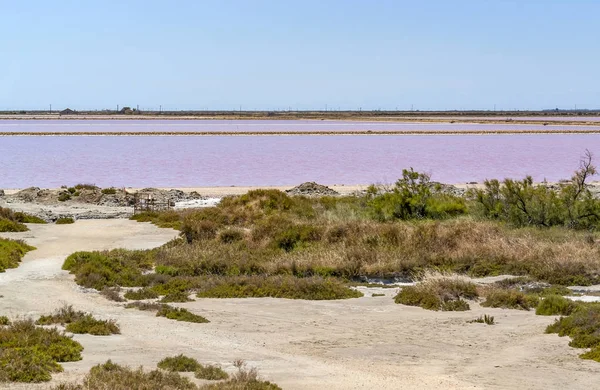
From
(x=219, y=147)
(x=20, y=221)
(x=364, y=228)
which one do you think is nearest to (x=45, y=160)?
(x=219, y=147)

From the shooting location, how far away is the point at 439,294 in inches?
675

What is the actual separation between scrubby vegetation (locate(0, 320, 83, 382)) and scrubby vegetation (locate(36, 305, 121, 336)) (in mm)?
478

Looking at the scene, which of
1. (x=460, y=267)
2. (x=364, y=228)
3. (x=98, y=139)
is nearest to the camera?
(x=460, y=267)

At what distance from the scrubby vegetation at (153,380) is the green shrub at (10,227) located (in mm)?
16834

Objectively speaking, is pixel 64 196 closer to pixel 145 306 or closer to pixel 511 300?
pixel 145 306

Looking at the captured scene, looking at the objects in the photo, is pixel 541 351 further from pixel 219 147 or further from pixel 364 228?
pixel 219 147

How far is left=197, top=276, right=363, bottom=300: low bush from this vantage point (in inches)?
708

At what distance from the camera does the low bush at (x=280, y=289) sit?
1798 cm

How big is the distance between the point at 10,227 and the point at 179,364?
673 inches

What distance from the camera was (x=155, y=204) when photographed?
35406 mm

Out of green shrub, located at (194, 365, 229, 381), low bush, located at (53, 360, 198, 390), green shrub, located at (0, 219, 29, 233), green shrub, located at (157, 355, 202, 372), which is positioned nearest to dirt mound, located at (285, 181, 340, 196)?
green shrub, located at (0, 219, 29, 233)

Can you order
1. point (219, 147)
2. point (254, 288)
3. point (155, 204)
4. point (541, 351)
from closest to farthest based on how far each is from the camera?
1. point (541, 351)
2. point (254, 288)
3. point (155, 204)
4. point (219, 147)

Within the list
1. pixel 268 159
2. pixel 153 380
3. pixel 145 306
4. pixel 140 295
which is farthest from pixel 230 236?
pixel 268 159

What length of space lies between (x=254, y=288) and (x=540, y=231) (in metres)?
9.62
